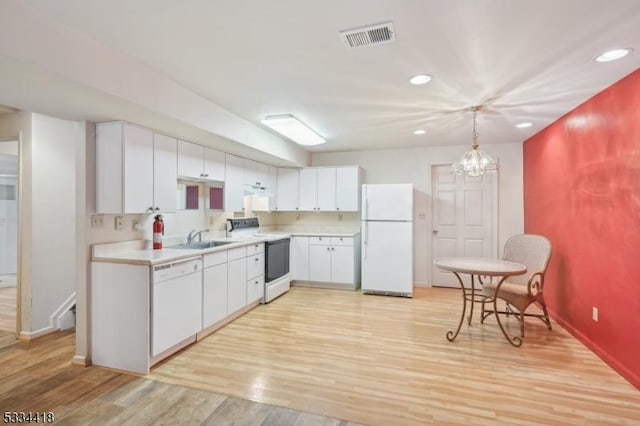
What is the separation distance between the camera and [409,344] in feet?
10.2

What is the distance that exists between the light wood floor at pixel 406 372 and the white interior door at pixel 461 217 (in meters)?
1.55

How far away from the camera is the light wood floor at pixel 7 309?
3.56 m

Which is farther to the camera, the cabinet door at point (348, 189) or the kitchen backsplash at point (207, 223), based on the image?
the cabinet door at point (348, 189)

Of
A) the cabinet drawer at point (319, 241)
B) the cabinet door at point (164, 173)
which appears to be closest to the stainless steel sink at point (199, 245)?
the cabinet door at point (164, 173)

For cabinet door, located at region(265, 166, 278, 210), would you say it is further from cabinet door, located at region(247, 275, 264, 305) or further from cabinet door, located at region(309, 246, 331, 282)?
cabinet door, located at region(247, 275, 264, 305)

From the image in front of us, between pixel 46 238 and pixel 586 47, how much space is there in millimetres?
4994

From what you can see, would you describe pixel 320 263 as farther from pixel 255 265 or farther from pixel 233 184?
pixel 233 184

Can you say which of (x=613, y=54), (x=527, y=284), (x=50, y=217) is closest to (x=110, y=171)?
(x=50, y=217)

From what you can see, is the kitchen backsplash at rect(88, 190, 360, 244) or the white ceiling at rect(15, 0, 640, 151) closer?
the white ceiling at rect(15, 0, 640, 151)

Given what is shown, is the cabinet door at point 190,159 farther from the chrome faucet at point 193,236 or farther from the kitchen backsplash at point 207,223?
the chrome faucet at point 193,236

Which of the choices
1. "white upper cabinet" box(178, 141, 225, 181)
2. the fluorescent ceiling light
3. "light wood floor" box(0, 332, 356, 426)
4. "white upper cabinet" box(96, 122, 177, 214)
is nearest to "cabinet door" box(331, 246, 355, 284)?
the fluorescent ceiling light

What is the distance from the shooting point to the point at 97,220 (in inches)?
109

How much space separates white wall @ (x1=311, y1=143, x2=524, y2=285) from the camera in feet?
16.3

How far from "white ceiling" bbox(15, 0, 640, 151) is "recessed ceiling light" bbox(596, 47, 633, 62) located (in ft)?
0.22
